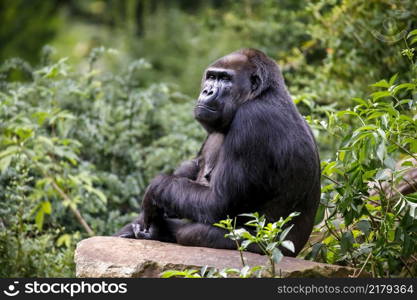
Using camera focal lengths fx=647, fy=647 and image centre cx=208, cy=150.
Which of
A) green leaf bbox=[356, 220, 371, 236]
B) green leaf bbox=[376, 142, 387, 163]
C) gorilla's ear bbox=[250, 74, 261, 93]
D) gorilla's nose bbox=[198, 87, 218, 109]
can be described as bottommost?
green leaf bbox=[356, 220, 371, 236]

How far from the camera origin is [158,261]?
386 cm

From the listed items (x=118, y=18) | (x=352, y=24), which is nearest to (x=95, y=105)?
(x=352, y=24)

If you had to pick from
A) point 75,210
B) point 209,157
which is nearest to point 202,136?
point 75,210

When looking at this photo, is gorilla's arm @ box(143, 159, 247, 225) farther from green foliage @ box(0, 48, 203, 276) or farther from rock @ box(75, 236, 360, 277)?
green foliage @ box(0, 48, 203, 276)

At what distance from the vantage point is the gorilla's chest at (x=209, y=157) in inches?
187

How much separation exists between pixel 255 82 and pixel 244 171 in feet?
2.35

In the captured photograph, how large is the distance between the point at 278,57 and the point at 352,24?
286 centimetres

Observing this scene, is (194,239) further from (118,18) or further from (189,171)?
(118,18)

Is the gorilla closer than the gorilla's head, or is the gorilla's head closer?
the gorilla

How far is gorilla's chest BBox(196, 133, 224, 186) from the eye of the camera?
4750 millimetres

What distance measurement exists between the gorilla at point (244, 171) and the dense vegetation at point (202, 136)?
0.77 feet
